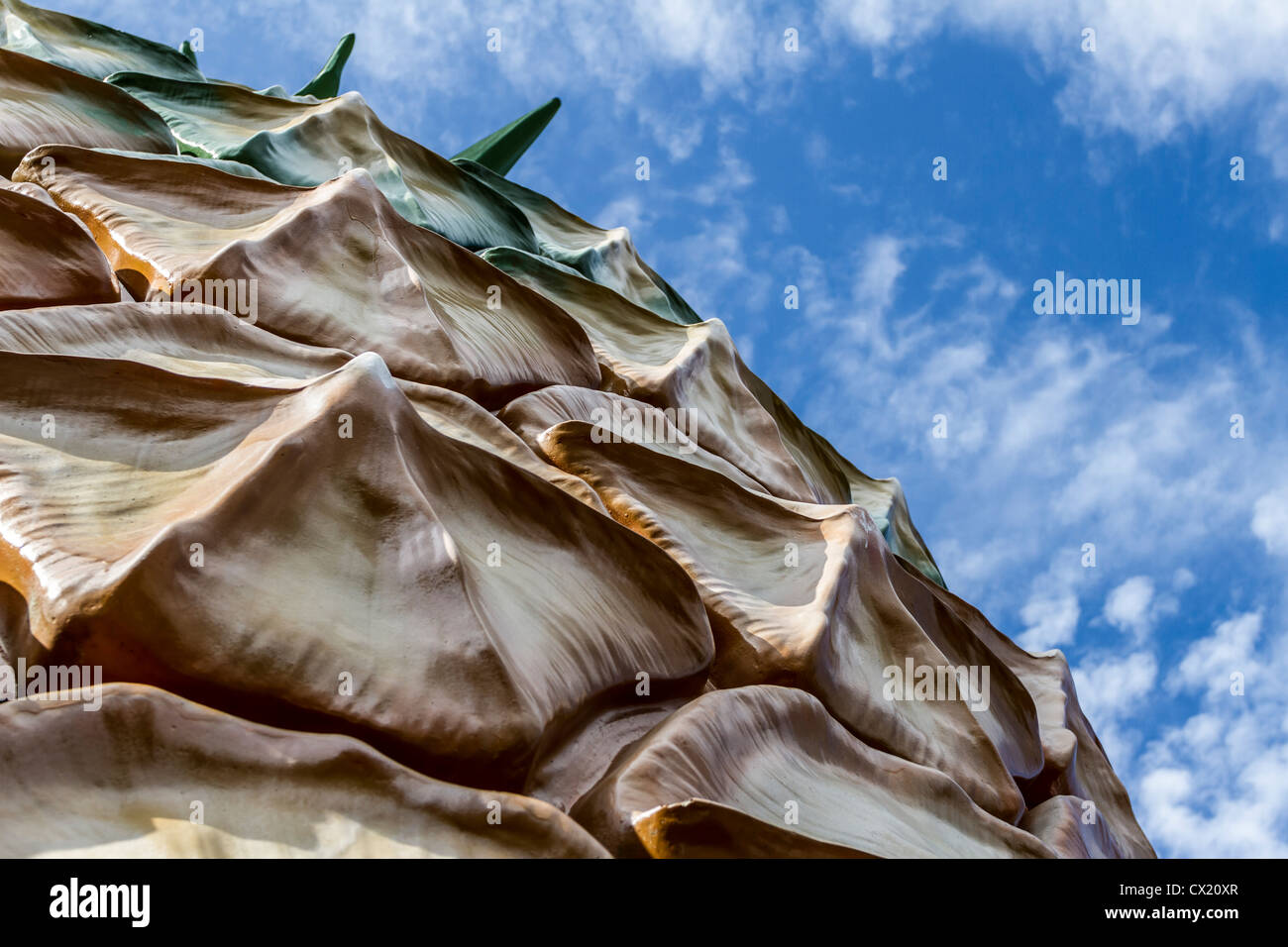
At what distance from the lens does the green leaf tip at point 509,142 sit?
3.32m

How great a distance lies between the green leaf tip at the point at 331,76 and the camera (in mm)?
3277

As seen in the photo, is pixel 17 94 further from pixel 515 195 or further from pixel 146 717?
pixel 146 717

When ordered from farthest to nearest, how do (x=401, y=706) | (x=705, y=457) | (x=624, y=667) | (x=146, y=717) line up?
(x=705, y=457) < (x=624, y=667) < (x=401, y=706) < (x=146, y=717)

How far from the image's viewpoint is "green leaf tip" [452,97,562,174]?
131 inches

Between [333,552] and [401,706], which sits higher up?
[333,552]

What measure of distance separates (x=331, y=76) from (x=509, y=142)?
0.45 meters

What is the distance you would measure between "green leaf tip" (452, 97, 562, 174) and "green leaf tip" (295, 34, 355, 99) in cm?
33

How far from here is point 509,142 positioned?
3.34 meters

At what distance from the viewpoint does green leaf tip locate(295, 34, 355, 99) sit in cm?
328

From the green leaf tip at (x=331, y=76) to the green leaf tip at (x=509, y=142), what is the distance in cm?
33

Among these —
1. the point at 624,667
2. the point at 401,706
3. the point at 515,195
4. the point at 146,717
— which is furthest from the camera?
the point at 515,195

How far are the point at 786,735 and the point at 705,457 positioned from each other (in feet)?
2.04
